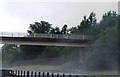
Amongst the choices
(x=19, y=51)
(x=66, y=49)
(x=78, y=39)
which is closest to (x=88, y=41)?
(x=78, y=39)

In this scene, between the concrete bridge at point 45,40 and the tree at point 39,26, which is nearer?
the concrete bridge at point 45,40

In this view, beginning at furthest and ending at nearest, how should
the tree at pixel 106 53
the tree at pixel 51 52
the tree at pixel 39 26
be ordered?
the tree at pixel 39 26 → the tree at pixel 51 52 → the tree at pixel 106 53

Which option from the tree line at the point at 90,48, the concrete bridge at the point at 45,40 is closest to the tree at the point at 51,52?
the tree line at the point at 90,48

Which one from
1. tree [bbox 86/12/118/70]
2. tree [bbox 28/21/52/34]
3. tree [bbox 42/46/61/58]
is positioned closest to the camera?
tree [bbox 86/12/118/70]

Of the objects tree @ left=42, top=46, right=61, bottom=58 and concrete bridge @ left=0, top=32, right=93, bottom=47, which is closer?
concrete bridge @ left=0, top=32, right=93, bottom=47

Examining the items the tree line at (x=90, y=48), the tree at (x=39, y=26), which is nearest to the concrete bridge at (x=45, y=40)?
the tree line at (x=90, y=48)

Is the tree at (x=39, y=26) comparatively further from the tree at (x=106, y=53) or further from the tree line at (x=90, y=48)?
the tree at (x=106, y=53)

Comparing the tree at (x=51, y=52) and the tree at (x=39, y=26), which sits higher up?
the tree at (x=39, y=26)

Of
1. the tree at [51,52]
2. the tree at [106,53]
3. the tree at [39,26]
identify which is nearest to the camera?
the tree at [106,53]

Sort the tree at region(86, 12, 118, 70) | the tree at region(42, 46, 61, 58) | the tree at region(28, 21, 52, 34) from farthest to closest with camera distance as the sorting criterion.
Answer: the tree at region(28, 21, 52, 34) → the tree at region(42, 46, 61, 58) → the tree at region(86, 12, 118, 70)

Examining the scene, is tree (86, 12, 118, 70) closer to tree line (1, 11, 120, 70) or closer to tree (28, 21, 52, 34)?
tree line (1, 11, 120, 70)

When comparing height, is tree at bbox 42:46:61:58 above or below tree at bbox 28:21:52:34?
below

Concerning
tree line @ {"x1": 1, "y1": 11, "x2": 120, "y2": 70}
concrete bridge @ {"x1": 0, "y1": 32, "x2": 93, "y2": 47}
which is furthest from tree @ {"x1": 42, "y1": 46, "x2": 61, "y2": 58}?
concrete bridge @ {"x1": 0, "y1": 32, "x2": 93, "y2": 47}

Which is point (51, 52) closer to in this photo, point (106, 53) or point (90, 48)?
point (90, 48)
